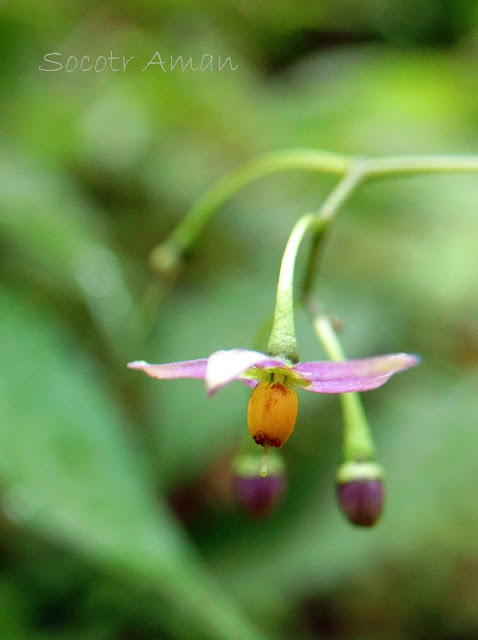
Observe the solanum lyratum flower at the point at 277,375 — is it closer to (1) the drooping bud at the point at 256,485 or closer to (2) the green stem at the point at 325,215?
(2) the green stem at the point at 325,215

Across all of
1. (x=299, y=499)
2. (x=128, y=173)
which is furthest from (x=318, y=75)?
(x=299, y=499)

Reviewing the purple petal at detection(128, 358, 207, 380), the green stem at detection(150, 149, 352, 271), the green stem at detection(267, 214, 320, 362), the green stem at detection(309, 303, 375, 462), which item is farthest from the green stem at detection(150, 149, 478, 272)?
the purple petal at detection(128, 358, 207, 380)

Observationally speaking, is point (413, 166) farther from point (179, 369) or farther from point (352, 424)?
point (179, 369)

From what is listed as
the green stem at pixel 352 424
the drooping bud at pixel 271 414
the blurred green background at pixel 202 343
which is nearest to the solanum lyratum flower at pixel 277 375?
the drooping bud at pixel 271 414

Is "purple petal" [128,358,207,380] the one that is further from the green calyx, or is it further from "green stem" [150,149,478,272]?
"green stem" [150,149,478,272]

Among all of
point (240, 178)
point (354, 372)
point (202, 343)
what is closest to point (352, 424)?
point (354, 372)

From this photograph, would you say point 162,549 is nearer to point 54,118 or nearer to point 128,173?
point 128,173
